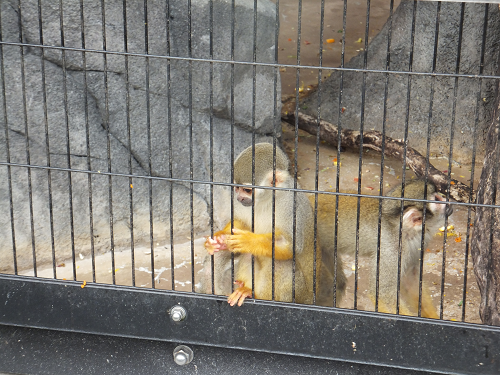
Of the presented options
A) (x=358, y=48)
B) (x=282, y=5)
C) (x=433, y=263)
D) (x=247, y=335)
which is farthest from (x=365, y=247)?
(x=282, y=5)

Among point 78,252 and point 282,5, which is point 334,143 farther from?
point 282,5

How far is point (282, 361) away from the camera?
13.3 ft

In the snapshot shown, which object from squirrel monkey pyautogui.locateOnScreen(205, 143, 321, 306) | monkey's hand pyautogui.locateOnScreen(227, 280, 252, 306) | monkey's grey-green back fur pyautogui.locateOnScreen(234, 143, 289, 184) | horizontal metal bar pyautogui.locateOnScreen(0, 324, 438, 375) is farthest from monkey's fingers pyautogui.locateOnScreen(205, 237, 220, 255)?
horizontal metal bar pyautogui.locateOnScreen(0, 324, 438, 375)

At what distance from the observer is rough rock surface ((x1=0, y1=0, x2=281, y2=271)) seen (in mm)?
5754

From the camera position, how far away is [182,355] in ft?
13.4

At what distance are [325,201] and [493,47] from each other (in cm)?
411

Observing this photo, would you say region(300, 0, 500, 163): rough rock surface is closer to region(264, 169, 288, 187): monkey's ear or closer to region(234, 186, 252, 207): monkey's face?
region(264, 169, 288, 187): monkey's ear

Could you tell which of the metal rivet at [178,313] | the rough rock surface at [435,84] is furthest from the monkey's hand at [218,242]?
the rough rock surface at [435,84]

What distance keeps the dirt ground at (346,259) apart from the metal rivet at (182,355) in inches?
15.2

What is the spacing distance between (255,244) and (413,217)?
108 cm

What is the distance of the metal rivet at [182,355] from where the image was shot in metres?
4.07

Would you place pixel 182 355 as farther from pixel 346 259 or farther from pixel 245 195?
pixel 346 259

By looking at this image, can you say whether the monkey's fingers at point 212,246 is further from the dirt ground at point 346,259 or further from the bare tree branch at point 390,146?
the bare tree branch at point 390,146

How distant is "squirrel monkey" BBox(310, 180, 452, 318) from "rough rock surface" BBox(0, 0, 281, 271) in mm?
1379
